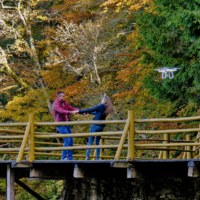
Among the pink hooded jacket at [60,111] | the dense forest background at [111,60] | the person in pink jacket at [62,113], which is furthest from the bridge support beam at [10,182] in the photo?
the dense forest background at [111,60]

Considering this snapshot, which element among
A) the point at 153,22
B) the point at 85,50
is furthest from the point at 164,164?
the point at 85,50

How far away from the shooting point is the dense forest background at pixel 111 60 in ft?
37.9

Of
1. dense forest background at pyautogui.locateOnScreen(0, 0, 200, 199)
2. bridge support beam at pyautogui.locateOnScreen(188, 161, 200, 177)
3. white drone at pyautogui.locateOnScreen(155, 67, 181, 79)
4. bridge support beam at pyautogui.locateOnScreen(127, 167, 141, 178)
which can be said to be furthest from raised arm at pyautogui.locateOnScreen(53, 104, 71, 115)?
dense forest background at pyautogui.locateOnScreen(0, 0, 200, 199)

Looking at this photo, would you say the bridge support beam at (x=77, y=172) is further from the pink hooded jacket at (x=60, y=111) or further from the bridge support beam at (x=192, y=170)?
the bridge support beam at (x=192, y=170)

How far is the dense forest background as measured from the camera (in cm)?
1154

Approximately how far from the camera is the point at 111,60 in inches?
768

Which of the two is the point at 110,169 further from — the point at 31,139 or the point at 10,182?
the point at 10,182

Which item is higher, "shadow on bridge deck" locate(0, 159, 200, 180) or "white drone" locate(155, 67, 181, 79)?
"white drone" locate(155, 67, 181, 79)

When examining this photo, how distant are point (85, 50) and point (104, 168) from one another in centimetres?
1257

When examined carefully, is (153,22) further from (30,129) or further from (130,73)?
(30,129)

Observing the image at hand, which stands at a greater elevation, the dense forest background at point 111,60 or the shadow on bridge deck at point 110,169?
the dense forest background at point 111,60

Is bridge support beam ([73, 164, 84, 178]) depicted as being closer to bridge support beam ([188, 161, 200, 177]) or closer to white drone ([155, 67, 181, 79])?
bridge support beam ([188, 161, 200, 177])

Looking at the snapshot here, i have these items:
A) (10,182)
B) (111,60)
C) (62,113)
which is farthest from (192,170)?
(111,60)

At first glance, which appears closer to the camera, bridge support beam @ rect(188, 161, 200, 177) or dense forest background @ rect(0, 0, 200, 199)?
bridge support beam @ rect(188, 161, 200, 177)
